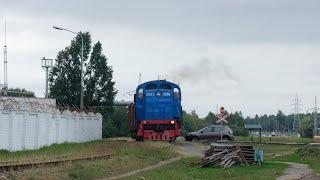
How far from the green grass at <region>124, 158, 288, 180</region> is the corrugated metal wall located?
8331 mm

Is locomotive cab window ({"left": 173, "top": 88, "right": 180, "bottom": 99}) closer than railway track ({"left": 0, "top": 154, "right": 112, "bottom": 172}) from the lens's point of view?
No

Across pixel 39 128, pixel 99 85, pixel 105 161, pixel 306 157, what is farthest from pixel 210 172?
pixel 99 85

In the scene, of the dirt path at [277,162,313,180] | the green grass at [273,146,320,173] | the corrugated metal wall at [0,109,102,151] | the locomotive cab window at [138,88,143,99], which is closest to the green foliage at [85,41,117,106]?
the corrugated metal wall at [0,109,102,151]

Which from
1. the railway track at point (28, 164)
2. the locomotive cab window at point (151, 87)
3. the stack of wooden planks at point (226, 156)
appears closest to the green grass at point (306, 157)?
the stack of wooden planks at point (226, 156)

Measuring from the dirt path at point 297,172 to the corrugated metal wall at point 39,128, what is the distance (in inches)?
548

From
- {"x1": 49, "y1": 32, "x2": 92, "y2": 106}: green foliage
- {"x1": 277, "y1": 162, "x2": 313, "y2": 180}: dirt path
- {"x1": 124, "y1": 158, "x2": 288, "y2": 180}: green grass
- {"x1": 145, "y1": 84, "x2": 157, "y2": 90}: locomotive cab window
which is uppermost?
{"x1": 49, "y1": 32, "x2": 92, "y2": 106}: green foliage

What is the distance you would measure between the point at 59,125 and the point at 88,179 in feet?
64.5

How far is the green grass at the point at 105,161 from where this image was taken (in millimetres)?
22139

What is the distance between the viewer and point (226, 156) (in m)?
30.9

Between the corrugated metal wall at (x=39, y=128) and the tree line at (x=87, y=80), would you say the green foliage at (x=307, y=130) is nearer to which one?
the tree line at (x=87, y=80)

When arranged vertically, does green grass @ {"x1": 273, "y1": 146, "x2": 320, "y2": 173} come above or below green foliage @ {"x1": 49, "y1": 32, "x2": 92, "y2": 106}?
below

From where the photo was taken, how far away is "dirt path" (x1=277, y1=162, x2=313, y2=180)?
2591cm

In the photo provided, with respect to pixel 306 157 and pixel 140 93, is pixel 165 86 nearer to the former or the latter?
pixel 140 93

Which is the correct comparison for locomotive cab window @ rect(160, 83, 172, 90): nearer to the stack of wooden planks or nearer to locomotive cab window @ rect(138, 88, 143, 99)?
locomotive cab window @ rect(138, 88, 143, 99)
